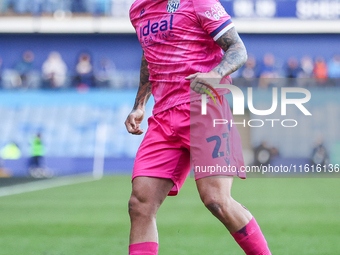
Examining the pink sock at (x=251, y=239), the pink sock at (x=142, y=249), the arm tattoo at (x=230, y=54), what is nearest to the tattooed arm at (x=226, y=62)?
the arm tattoo at (x=230, y=54)

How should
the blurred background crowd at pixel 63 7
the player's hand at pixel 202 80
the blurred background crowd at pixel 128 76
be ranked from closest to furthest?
the player's hand at pixel 202 80
the blurred background crowd at pixel 128 76
the blurred background crowd at pixel 63 7

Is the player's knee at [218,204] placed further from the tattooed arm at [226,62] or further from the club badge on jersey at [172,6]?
the club badge on jersey at [172,6]

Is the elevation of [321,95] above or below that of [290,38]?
below

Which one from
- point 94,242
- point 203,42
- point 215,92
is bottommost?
point 94,242

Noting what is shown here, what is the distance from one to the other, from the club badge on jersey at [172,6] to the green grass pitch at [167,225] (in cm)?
210

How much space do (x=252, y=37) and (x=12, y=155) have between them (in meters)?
12.3

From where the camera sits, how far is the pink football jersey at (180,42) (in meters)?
2.72

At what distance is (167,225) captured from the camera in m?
5.61

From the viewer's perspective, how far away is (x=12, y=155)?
19.4 m

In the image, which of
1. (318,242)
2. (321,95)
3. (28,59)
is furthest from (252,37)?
(318,242)

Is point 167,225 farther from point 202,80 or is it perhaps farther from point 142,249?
point 202,80

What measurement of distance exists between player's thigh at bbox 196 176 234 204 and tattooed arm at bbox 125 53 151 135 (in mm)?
722

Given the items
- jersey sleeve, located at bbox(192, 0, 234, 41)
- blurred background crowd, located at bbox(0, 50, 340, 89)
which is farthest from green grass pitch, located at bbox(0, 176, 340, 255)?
blurred background crowd, located at bbox(0, 50, 340, 89)

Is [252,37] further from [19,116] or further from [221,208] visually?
[221,208]
